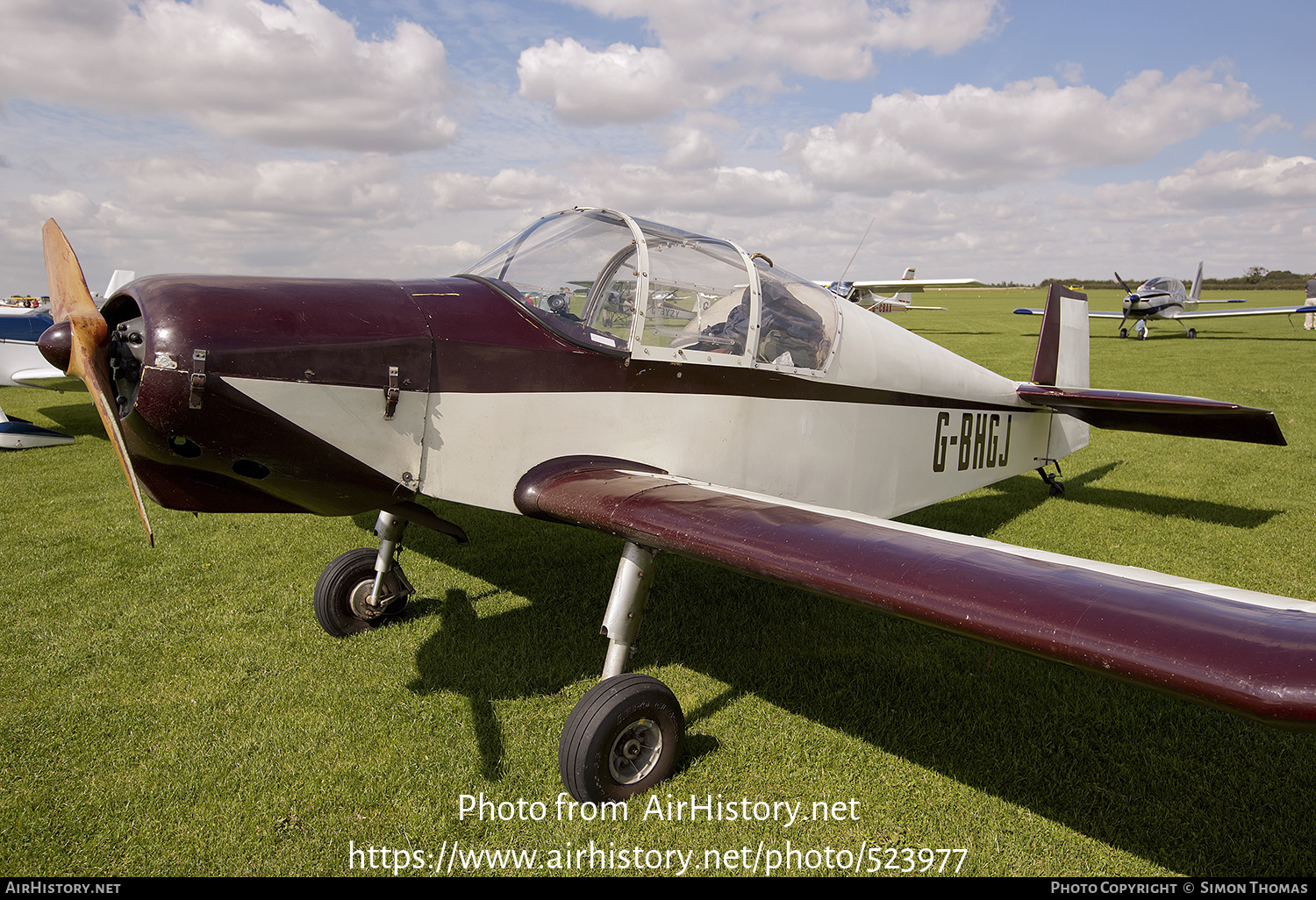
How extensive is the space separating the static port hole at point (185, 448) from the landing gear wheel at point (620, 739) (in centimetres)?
196

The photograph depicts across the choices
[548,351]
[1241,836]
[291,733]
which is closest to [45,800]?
[291,733]

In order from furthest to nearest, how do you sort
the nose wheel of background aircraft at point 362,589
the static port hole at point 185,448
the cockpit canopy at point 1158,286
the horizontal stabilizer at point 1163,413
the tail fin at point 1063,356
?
the cockpit canopy at point 1158,286 → the tail fin at point 1063,356 → the horizontal stabilizer at point 1163,413 → the nose wheel of background aircraft at point 362,589 → the static port hole at point 185,448

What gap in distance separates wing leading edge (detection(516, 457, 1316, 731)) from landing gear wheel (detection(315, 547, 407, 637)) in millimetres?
2078

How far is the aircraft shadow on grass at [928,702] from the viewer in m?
3.16

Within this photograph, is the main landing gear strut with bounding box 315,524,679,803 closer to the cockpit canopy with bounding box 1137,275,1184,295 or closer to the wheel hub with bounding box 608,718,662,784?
the wheel hub with bounding box 608,718,662,784

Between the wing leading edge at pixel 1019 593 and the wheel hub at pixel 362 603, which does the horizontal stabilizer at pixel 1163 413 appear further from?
the wheel hub at pixel 362 603

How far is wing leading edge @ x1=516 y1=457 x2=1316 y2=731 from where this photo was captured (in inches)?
72.3

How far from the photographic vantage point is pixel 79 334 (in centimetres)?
286

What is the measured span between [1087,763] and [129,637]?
564cm

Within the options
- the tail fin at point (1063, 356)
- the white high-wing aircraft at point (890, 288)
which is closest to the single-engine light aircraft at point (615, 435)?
the tail fin at point (1063, 356)

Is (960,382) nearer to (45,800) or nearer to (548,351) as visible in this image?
(548,351)

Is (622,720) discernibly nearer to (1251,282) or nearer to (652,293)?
(652,293)

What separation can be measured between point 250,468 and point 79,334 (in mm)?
805

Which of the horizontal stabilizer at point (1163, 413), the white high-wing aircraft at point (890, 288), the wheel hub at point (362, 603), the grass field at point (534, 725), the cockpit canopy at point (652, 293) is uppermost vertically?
the white high-wing aircraft at point (890, 288)
